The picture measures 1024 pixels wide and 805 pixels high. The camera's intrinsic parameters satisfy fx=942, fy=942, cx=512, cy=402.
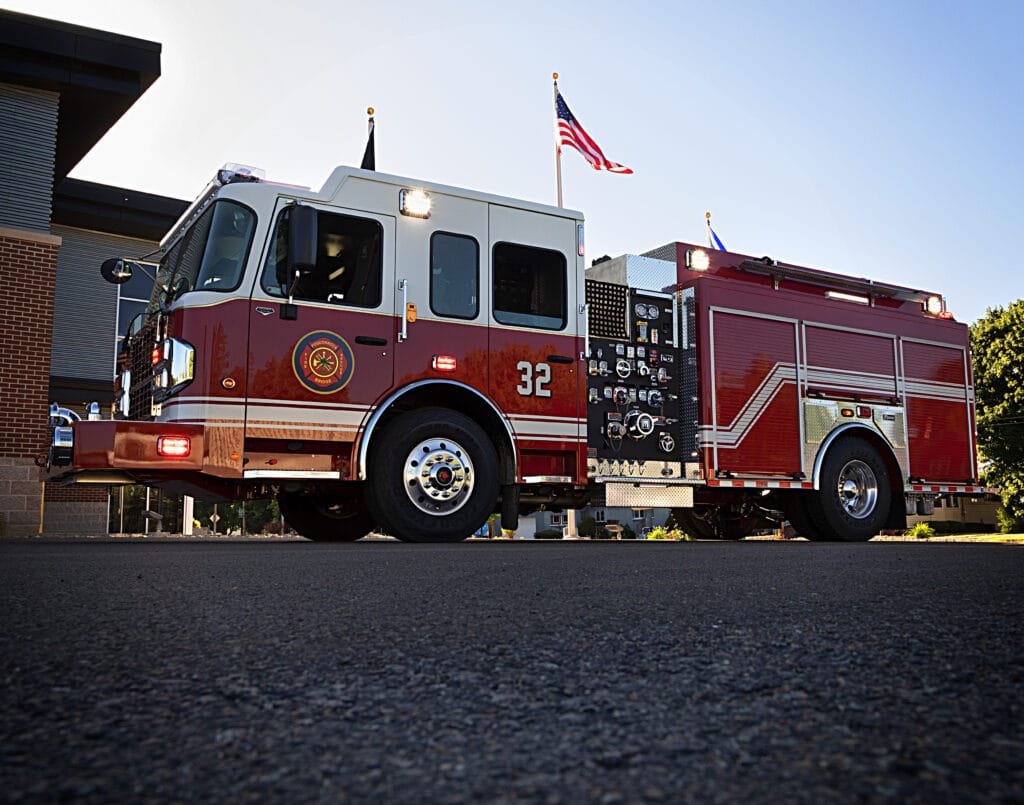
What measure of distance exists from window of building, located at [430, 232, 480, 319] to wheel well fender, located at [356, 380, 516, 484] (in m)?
0.63

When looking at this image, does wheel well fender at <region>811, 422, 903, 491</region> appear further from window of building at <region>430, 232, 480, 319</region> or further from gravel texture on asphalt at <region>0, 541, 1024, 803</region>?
gravel texture on asphalt at <region>0, 541, 1024, 803</region>

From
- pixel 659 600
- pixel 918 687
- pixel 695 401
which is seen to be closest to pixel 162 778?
pixel 918 687

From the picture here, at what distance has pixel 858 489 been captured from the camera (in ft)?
33.8

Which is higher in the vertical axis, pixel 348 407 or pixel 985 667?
pixel 348 407

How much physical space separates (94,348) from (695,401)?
13.9 metres

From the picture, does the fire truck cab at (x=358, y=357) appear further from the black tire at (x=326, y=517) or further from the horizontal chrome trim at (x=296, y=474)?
the black tire at (x=326, y=517)

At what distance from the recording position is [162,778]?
115cm

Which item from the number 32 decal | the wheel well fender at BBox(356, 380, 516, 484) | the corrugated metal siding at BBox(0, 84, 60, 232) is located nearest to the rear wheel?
the wheel well fender at BBox(356, 380, 516, 484)

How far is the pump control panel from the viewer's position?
870 cm

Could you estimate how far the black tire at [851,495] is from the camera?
9852 mm

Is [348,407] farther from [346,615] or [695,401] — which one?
[346,615]

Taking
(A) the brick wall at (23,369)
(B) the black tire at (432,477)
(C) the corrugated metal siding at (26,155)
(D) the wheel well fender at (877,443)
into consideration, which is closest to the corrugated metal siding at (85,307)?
(C) the corrugated metal siding at (26,155)

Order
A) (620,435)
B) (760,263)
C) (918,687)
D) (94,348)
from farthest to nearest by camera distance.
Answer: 1. (94,348)
2. (760,263)
3. (620,435)
4. (918,687)

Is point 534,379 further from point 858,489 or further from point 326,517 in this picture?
point 858,489
